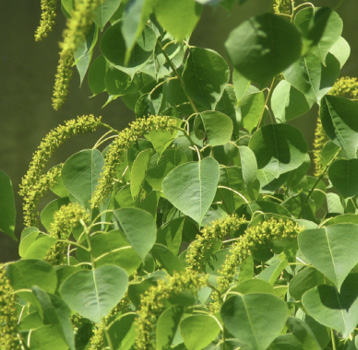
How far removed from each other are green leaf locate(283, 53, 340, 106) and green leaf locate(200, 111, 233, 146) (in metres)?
0.10

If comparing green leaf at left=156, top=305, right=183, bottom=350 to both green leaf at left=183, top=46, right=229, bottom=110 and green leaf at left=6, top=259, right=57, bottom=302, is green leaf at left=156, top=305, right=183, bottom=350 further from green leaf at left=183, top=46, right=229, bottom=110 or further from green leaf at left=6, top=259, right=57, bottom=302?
green leaf at left=183, top=46, right=229, bottom=110

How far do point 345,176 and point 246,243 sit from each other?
0.80 feet

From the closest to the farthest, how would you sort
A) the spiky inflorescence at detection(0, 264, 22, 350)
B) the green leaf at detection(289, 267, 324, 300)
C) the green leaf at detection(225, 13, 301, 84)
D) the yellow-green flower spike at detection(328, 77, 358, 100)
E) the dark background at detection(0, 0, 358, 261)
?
the green leaf at detection(225, 13, 301, 84), the spiky inflorescence at detection(0, 264, 22, 350), the green leaf at detection(289, 267, 324, 300), the yellow-green flower spike at detection(328, 77, 358, 100), the dark background at detection(0, 0, 358, 261)

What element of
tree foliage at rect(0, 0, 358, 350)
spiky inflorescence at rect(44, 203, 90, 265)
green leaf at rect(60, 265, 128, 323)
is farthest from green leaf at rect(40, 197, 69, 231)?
green leaf at rect(60, 265, 128, 323)

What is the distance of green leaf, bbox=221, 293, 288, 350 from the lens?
70 cm

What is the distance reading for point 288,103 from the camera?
1.02 metres

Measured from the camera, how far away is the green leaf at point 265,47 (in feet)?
1.50

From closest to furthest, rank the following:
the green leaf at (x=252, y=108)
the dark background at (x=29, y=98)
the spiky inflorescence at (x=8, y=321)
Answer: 1. the spiky inflorescence at (x=8, y=321)
2. the green leaf at (x=252, y=108)
3. the dark background at (x=29, y=98)

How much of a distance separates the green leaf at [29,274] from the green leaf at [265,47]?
358 millimetres

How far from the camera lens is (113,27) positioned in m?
0.90

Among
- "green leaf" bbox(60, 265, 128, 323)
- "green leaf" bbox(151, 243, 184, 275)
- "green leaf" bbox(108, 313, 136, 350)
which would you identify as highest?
"green leaf" bbox(60, 265, 128, 323)

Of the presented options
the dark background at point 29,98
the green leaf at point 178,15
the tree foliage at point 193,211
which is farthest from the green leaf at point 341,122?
the dark background at point 29,98

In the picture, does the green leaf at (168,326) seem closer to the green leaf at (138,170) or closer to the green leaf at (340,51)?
the green leaf at (138,170)

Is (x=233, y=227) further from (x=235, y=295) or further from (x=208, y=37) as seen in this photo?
(x=208, y=37)
